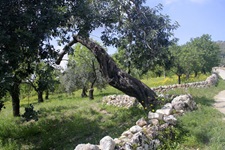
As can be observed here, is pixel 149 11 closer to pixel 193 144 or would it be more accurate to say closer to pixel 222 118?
pixel 222 118

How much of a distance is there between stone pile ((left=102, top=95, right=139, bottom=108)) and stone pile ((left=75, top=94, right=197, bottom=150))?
6.11m

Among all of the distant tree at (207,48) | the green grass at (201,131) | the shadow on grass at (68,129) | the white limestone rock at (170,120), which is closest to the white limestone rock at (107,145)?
the green grass at (201,131)

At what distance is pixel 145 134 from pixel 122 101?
396 inches

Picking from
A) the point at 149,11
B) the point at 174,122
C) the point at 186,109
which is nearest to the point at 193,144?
the point at 174,122

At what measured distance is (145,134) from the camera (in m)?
7.13

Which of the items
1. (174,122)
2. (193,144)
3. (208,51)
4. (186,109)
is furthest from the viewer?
(208,51)

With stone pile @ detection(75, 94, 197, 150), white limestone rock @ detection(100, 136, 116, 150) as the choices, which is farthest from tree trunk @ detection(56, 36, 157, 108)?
white limestone rock @ detection(100, 136, 116, 150)

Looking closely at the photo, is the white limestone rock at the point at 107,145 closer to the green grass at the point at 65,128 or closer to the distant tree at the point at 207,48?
the green grass at the point at 65,128

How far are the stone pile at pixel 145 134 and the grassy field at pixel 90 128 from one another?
461 mm

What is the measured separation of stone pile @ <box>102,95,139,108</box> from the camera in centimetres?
1629

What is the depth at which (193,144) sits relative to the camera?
7406mm

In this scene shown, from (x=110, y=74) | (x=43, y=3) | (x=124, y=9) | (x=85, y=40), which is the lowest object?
(x=110, y=74)

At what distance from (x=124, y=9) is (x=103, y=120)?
6.40 meters

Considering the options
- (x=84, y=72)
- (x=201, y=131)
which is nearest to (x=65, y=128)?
(x=201, y=131)
